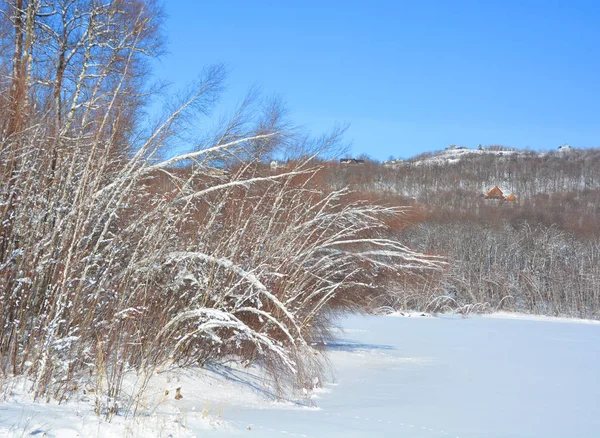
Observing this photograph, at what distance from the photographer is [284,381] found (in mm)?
7289

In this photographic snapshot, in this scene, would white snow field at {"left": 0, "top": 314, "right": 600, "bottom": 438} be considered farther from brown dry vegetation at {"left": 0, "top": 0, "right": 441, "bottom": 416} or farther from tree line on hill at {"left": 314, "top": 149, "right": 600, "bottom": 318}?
tree line on hill at {"left": 314, "top": 149, "right": 600, "bottom": 318}

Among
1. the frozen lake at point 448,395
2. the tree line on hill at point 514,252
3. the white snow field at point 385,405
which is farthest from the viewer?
the tree line on hill at point 514,252

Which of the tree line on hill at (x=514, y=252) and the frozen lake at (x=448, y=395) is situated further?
the tree line on hill at (x=514, y=252)

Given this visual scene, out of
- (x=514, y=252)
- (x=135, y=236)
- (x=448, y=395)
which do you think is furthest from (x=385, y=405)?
(x=514, y=252)

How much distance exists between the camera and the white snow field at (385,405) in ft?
13.3

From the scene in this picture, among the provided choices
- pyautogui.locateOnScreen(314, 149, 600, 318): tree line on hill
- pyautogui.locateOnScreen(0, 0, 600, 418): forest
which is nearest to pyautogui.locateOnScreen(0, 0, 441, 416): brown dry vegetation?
pyautogui.locateOnScreen(0, 0, 600, 418): forest

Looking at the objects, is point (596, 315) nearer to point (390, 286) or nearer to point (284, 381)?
point (390, 286)

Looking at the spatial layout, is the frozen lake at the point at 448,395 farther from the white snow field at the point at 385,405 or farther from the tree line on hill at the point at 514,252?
the tree line on hill at the point at 514,252

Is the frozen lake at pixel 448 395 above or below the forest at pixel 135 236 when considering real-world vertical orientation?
below

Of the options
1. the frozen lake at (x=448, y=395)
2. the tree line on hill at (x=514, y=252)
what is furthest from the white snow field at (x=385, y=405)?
the tree line on hill at (x=514, y=252)

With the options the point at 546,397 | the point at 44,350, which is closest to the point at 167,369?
the point at 44,350

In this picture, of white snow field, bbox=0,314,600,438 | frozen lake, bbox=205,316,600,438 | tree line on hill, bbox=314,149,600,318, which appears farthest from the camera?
tree line on hill, bbox=314,149,600,318

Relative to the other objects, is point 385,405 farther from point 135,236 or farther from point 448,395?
point 135,236

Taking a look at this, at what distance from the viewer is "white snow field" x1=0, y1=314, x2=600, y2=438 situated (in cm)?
405
